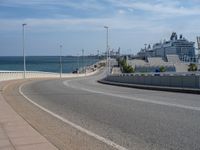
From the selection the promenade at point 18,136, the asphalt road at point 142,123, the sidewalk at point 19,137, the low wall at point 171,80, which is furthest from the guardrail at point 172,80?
the sidewalk at point 19,137

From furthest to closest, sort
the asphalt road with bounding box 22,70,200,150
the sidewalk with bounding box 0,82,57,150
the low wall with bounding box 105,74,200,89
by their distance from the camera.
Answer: the low wall with bounding box 105,74,200,89
the asphalt road with bounding box 22,70,200,150
the sidewalk with bounding box 0,82,57,150

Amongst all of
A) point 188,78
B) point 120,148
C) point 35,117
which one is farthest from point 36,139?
point 188,78

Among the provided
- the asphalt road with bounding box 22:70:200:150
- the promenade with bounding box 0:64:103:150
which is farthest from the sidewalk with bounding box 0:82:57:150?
the asphalt road with bounding box 22:70:200:150

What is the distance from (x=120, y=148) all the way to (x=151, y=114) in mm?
5482

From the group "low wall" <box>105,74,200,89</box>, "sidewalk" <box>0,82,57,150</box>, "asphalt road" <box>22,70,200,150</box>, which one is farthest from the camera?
"low wall" <box>105,74,200,89</box>

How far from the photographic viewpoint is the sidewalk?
29.5 feet

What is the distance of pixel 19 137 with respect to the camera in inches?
403

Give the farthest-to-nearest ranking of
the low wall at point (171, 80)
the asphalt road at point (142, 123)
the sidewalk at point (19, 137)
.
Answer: the low wall at point (171, 80)
the asphalt road at point (142, 123)
the sidewalk at point (19, 137)

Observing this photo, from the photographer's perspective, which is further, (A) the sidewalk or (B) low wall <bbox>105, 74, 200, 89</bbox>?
(B) low wall <bbox>105, 74, 200, 89</bbox>

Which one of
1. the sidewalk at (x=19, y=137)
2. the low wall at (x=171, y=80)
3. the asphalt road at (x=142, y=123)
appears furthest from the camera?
the low wall at (x=171, y=80)

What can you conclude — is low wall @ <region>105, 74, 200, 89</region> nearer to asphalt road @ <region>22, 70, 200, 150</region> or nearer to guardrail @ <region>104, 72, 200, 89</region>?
guardrail @ <region>104, 72, 200, 89</region>

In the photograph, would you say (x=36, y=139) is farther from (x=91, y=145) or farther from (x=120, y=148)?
(x=120, y=148)

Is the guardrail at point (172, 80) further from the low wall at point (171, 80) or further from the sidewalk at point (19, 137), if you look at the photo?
the sidewalk at point (19, 137)

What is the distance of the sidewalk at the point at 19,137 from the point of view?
8984 millimetres
